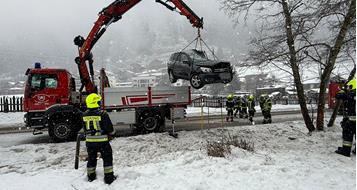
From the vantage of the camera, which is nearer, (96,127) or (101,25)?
(96,127)

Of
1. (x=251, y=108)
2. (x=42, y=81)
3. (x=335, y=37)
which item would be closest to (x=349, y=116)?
(x=335, y=37)

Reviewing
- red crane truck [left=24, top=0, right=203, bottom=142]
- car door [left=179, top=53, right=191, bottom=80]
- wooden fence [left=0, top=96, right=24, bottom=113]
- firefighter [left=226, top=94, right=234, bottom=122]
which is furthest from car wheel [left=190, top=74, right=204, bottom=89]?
wooden fence [left=0, top=96, right=24, bottom=113]

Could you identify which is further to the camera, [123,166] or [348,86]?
[348,86]

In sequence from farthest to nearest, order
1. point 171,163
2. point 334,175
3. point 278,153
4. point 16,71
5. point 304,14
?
Result: point 16,71 → point 304,14 → point 278,153 → point 171,163 → point 334,175

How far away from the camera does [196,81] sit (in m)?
10.5

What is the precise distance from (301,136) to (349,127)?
10.8ft

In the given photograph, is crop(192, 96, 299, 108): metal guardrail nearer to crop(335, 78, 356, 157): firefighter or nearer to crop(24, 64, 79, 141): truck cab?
crop(24, 64, 79, 141): truck cab

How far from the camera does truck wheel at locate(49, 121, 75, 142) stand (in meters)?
10.6

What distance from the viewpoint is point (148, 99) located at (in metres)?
11.6

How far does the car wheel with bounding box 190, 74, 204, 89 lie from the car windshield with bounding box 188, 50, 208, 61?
0.71m

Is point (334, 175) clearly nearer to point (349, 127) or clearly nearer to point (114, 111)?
point (349, 127)

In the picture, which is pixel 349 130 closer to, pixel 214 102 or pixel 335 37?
pixel 335 37

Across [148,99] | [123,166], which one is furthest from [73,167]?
[148,99]

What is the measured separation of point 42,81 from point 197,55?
224 inches
